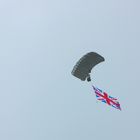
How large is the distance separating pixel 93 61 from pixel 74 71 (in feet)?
6.65

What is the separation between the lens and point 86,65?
3700cm

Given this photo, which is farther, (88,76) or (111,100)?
(111,100)

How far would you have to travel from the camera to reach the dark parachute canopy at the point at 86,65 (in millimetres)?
36312

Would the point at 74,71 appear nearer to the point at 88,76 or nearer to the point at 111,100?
the point at 88,76

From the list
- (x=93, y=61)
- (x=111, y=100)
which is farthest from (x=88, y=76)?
(x=111, y=100)

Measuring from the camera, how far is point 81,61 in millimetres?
36312

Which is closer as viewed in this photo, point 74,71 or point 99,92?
point 74,71

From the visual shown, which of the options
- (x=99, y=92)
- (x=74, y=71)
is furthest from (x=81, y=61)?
(x=99, y=92)

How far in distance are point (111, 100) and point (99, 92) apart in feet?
5.10

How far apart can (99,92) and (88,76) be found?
2.08m

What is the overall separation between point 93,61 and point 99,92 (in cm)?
258

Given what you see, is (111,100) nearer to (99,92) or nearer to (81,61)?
(99,92)

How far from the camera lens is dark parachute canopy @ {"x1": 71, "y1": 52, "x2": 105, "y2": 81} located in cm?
3631

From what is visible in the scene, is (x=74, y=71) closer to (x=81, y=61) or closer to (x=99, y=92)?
(x=81, y=61)
